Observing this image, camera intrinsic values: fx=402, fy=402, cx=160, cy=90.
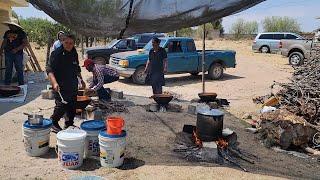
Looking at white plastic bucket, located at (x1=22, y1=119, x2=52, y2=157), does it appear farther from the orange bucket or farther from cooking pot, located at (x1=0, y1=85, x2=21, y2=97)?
cooking pot, located at (x1=0, y1=85, x2=21, y2=97)

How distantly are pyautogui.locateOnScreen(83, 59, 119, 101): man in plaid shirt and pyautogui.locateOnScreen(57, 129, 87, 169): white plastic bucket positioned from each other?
10.6 feet

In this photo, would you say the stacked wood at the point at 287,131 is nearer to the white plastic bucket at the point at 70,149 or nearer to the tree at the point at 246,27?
the white plastic bucket at the point at 70,149

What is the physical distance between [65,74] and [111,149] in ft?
6.54

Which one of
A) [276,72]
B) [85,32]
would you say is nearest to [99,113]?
[85,32]

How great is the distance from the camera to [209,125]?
6789mm

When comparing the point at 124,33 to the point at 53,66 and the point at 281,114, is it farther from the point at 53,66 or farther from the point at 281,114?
the point at 281,114

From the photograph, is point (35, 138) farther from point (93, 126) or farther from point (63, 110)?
point (63, 110)

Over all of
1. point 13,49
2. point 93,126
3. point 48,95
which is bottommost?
point 48,95

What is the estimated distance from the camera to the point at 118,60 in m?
15.8

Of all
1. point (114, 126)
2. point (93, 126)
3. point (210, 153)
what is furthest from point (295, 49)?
point (114, 126)

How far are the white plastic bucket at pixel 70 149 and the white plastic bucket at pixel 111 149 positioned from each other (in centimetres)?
33

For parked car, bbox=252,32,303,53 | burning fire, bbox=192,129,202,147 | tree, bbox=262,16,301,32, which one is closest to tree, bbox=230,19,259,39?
tree, bbox=262,16,301,32

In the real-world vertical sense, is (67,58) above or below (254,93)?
above

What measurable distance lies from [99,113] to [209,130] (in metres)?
Result: 2.95
